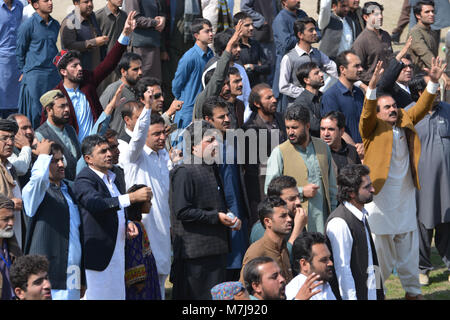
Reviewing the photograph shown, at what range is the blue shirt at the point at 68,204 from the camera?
21.9 feet

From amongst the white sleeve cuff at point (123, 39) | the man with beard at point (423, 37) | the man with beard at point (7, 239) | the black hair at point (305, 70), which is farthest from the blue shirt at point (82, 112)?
the man with beard at point (423, 37)

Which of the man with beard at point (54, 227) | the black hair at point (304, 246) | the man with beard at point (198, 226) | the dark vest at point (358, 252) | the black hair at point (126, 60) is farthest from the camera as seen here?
the black hair at point (126, 60)

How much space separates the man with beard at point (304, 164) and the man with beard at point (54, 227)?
205cm

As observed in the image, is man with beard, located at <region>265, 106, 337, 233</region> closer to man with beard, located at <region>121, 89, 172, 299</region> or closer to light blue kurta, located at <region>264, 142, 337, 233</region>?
light blue kurta, located at <region>264, 142, 337, 233</region>

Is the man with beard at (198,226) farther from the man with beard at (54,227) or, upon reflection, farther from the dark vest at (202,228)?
the man with beard at (54,227)

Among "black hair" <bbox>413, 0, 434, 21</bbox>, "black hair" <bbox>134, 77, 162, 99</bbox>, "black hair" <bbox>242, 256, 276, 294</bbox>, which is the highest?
"black hair" <bbox>413, 0, 434, 21</bbox>

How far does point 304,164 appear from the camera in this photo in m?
8.16

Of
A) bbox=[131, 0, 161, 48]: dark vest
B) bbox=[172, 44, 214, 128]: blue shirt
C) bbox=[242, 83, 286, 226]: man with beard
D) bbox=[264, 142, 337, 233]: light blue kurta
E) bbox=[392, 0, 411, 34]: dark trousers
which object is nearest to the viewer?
bbox=[264, 142, 337, 233]: light blue kurta

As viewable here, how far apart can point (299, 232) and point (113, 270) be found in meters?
1.60

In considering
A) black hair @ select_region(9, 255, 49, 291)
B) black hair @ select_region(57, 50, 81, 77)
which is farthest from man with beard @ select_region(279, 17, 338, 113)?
black hair @ select_region(9, 255, 49, 291)

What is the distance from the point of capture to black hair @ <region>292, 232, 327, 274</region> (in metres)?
6.57

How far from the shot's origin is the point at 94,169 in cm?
723

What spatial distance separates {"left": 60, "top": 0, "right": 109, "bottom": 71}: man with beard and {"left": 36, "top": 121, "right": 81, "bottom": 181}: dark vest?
246 centimetres

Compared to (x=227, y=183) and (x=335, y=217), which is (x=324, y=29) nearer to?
(x=227, y=183)
